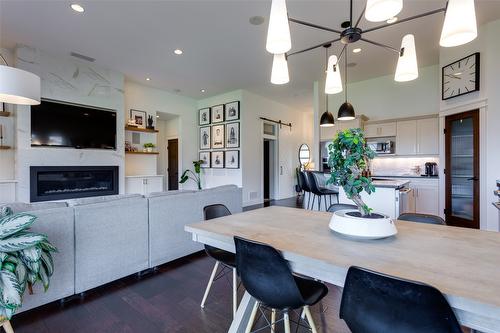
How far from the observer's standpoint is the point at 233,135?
6.98 m

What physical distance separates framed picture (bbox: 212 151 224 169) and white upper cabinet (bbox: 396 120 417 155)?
4531 mm

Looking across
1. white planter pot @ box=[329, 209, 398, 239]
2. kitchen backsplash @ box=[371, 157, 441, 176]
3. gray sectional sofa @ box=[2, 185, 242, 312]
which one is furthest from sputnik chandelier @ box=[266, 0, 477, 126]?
kitchen backsplash @ box=[371, 157, 441, 176]

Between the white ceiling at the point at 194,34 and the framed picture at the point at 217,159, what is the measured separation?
228 centimetres

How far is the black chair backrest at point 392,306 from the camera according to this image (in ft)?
2.64

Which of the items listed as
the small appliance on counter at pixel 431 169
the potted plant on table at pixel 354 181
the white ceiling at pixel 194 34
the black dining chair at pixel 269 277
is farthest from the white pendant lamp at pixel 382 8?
the small appliance on counter at pixel 431 169

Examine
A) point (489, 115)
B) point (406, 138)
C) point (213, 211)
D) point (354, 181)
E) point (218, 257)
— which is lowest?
point (218, 257)

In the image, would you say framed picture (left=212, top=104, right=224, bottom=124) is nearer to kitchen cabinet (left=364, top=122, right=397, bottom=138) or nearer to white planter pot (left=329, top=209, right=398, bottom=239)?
kitchen cabinet (left=364, top=122, right=397, bottom=138)

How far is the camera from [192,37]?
4074 mm

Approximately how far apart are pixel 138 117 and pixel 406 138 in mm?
6561

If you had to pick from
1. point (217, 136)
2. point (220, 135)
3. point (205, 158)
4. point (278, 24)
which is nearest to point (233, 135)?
point (220, 135)

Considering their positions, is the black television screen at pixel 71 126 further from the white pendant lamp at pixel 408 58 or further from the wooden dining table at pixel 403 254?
the white pendant lamp at pixel 408 58

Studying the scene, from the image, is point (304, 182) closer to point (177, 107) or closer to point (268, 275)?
point (268, 275)

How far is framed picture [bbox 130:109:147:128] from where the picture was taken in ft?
20.8

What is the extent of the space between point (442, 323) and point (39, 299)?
108 inches
